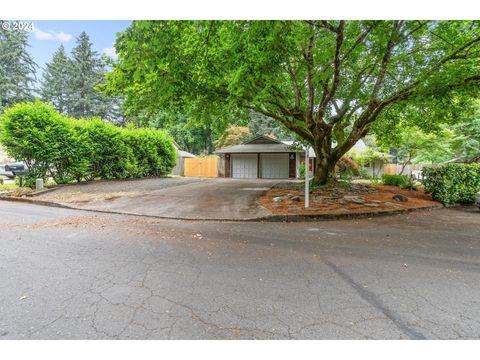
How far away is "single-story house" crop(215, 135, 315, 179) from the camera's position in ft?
69.6

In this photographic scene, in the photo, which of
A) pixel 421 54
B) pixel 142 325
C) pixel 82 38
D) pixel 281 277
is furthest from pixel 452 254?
pixel 82 38

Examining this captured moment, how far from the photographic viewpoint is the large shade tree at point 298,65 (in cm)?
505

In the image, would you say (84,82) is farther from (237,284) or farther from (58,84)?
(237,284)

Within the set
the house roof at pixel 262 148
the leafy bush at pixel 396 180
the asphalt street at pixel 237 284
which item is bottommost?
the asphalt street at pixel 237 284

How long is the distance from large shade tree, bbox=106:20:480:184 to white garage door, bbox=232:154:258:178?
995 cm

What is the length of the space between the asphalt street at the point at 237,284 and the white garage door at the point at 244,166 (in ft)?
57.1

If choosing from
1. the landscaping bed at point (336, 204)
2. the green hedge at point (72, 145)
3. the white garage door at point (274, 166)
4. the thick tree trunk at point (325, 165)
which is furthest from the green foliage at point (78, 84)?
the landscaping bed at point (336, 204)

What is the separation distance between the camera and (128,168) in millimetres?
14531

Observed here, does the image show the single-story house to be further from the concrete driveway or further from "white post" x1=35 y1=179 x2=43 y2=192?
"white post" x1=35 y1=179 x2=43 y2=192

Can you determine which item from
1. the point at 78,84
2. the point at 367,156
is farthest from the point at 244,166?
the point at 78,84

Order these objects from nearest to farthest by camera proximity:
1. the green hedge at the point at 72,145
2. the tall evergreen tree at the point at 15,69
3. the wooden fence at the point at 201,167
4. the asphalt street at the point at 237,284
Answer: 1. the asphalt street at the point at 237,284
2. the green hedge at the point at 72,145
3. the wooden fence at the point at 201,167
4. the tall evergreen tree at the point at 15,69

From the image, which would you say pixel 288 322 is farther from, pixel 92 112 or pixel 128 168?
pixel 92 112

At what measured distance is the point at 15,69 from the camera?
3312 cm

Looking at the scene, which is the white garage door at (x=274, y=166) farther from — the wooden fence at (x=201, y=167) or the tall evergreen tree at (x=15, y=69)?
the tall evergreen tree at (x=15, y=69)
